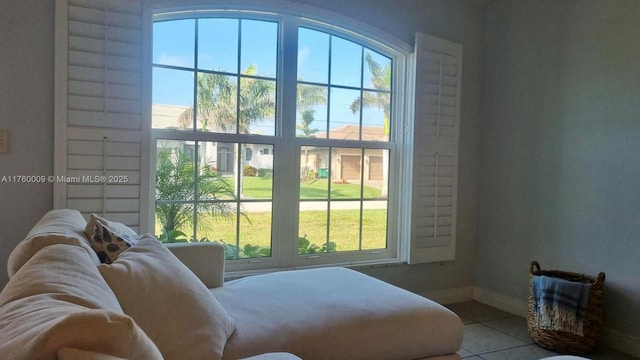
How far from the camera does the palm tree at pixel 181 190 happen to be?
2736 millimetres

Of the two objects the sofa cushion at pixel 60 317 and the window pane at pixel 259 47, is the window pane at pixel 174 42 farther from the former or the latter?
the sofa cushion at pixel 60 317

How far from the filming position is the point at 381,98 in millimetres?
3385

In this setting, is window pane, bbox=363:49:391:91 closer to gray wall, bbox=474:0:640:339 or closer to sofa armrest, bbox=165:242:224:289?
gray wall, bbox=474:0:640:339

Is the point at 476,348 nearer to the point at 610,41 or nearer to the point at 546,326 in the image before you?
the point at 546,326

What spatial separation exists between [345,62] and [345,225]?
1.14 meters

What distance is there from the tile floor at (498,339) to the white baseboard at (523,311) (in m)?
0.04

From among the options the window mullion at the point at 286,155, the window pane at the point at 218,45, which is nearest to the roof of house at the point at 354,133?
the window mullion at the point at 286,155

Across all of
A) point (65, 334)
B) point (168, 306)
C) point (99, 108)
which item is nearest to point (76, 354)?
point (65, 334)

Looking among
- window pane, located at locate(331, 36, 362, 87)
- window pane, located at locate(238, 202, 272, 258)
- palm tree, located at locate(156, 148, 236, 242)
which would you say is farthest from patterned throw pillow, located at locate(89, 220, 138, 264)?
window pane, located at locate(331, 36, 362, 87)

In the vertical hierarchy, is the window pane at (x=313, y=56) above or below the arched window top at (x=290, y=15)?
below

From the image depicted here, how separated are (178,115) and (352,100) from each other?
1.20 metres

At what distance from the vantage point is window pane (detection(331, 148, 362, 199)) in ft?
10.6

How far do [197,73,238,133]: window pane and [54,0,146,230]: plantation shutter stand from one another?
393 mm

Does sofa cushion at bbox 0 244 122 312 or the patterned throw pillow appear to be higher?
sofa cushion at bbox 0 244 122 312
